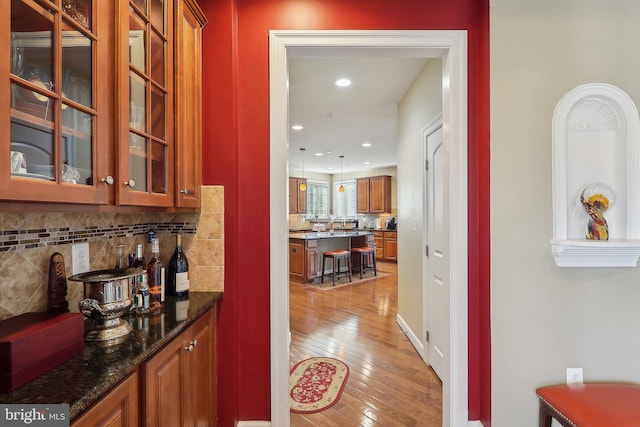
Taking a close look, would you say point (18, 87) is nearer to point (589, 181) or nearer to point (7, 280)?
point (7, 280)

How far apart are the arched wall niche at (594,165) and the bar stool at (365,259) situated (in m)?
4.73

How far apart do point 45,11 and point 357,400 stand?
2.56 m

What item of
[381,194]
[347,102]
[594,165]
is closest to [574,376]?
[594,165]

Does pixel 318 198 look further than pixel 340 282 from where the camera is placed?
Yes

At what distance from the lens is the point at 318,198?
402 inches

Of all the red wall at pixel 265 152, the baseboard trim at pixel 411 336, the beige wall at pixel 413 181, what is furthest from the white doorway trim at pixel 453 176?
the baseboard trim at pixel 411 336

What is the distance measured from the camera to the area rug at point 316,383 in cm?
213

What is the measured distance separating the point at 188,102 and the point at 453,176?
1.53 m

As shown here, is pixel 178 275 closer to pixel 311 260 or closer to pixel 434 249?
pixel 434 249

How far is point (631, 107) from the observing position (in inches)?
61.2

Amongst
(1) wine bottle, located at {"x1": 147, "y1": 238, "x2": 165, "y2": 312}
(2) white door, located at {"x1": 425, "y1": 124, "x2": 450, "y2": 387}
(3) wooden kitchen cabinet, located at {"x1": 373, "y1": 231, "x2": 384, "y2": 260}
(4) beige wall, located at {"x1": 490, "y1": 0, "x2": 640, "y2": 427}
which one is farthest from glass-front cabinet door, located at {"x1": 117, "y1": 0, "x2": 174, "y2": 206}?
(3) wooden kitchen cabinet, located at {"x1": 373, "y1": 231, "x2": 384, "y2": 260}

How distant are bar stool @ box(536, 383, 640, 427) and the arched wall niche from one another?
0.59 metres

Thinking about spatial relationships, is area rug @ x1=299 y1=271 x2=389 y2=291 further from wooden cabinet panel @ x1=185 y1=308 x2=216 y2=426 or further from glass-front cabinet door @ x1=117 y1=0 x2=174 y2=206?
glass-front cabinet door @ x1=117 y1=0 x2=174 y2=206

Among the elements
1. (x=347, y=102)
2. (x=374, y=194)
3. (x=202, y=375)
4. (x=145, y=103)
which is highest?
(x=347, y=102)
